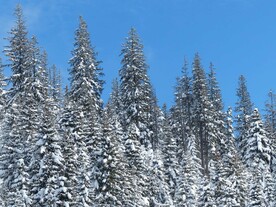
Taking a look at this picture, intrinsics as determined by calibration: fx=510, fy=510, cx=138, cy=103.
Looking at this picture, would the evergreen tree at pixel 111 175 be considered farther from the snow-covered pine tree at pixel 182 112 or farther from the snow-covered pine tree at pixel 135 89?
the snow-covered pine tree at pixel 182 112

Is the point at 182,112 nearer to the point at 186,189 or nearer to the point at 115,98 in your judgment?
the point at 115,98

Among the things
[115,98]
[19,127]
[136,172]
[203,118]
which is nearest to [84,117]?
[19,127]

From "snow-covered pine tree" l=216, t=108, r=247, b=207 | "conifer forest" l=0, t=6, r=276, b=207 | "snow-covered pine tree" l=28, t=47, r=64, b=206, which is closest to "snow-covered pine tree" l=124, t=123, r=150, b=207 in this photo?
"conifer forest" l=0, t=6, r=276, b=207

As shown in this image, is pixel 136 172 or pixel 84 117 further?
pixel 84 117

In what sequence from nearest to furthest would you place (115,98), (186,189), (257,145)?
(186,189) → (257,145) → (115,98)

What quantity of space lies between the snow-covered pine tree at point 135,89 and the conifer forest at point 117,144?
12 centimetres

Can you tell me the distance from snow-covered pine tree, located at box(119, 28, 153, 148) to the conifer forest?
0.12 metres

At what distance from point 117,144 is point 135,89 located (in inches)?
855

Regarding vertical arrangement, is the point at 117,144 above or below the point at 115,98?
below

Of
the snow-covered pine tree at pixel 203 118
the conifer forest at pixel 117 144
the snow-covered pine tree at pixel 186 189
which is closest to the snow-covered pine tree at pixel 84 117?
the conifer forest at pixel 117 144

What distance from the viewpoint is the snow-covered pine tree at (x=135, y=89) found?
5512 centimetres

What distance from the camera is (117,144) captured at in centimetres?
3575

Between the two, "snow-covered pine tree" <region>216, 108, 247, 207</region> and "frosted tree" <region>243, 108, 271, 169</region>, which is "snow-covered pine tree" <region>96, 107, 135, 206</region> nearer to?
"snow-covered pine tree" <region>216, 108, 247, 207</region>

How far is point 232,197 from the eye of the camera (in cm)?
3956
